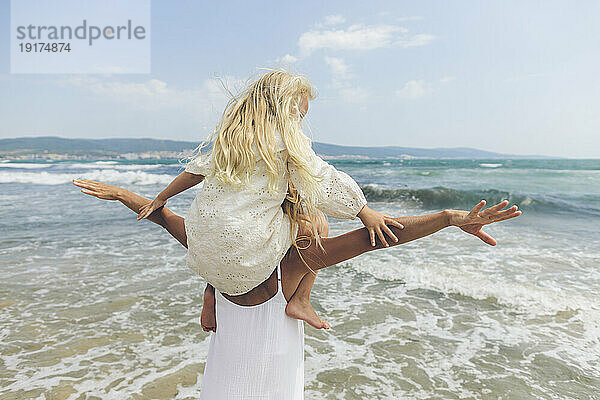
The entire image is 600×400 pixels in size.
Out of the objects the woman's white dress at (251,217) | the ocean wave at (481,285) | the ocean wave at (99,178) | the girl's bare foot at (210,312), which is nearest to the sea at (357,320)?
the ocean wave at (481,285)

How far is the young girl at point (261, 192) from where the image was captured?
1.47m

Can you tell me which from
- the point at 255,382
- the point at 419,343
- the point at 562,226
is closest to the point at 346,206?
the point at 255,382

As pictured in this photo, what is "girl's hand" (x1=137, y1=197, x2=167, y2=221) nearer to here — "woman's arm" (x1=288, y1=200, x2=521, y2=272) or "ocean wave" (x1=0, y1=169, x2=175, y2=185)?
"woman's arm" (x1=288, y1=200, x2=521, y2=272)

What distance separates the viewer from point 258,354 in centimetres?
172

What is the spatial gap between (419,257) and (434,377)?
336 centimetres

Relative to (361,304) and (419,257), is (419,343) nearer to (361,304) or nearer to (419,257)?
(361,304)

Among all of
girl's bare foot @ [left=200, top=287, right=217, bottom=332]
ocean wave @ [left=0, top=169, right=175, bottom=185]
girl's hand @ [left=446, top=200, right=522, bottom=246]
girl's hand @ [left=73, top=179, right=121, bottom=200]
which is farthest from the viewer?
ocean wave @ [left=0, top=169, right=175, bottom=185]

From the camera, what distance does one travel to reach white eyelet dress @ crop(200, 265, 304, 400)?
68.1 inches

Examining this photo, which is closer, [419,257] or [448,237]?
[419,257]

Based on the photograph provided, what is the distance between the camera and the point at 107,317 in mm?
4277

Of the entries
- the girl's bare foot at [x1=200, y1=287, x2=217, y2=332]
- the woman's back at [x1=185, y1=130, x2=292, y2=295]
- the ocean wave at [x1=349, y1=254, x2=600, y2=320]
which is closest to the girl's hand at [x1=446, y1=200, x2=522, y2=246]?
the woman's back at [x1=185, y1=130, x2=292, y2=295]

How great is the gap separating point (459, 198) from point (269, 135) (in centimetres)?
1510

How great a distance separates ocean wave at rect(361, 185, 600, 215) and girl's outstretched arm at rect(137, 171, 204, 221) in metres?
12.8

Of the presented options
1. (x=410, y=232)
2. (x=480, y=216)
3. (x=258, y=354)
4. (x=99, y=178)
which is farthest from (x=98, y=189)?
(x=99, y=178)
